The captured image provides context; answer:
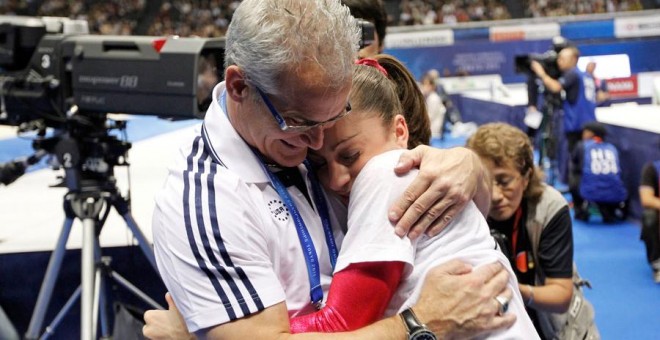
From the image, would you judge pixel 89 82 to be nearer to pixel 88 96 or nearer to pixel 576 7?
pixel 88 96

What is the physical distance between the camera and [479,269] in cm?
140

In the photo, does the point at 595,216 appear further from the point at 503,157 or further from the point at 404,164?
the point at 404,164

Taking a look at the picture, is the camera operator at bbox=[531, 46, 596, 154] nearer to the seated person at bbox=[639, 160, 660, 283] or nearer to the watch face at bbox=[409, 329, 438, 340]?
the seated person at bbox=[639, 160, 660, 283]

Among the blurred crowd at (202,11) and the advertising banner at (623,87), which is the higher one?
the blurred crowd at (202,11)

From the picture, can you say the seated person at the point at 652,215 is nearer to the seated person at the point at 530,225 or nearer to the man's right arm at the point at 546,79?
the man's right arm at the point at 546,79

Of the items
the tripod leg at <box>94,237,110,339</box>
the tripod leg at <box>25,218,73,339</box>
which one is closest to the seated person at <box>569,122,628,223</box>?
the tripod leg at <box>94,237,110,339</box>

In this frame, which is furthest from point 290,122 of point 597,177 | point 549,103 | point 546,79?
point 549,103

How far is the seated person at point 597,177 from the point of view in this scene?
6.77 meters

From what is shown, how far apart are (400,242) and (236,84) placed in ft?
1.27

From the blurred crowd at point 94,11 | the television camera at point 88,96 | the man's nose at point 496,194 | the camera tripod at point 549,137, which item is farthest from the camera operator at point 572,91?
the blurred crowd at point 94,11

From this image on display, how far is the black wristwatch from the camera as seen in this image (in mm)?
1305

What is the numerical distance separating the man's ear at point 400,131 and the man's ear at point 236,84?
0.35 m

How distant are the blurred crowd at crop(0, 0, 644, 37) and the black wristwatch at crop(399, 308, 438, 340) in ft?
71.8

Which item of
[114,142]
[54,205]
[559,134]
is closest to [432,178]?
[114,142]
